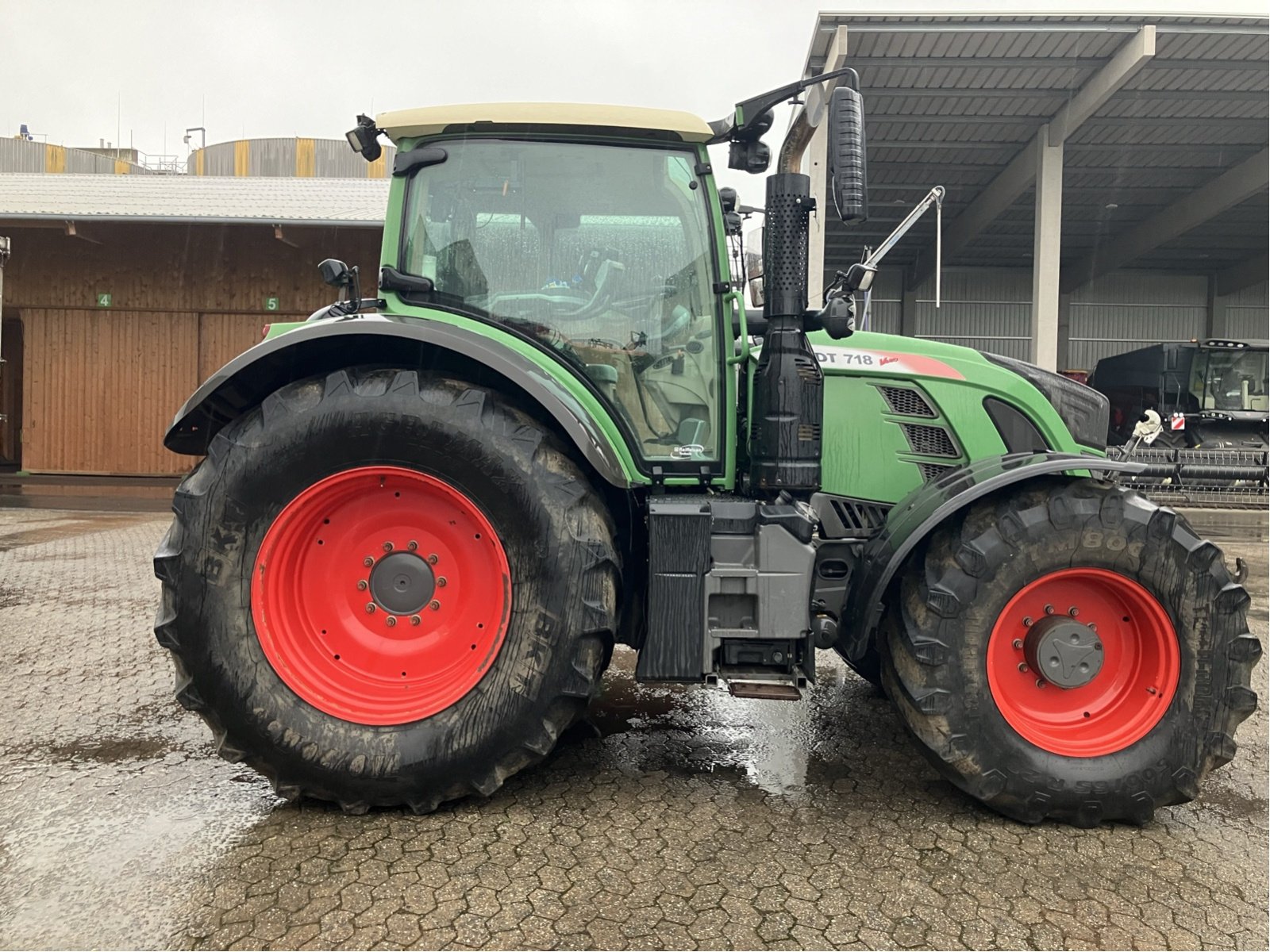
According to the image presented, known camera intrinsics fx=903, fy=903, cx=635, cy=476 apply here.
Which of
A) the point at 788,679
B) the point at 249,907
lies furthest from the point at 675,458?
Answer: the point at 249,907

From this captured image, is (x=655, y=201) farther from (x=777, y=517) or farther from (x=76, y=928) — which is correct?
(x=76, y=928)

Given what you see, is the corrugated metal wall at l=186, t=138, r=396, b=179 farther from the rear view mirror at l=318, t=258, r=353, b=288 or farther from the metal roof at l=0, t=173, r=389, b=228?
the rear view mirror at l=318, t=258, r=353, b=288

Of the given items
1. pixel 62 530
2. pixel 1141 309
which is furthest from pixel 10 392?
pixel 1141 309

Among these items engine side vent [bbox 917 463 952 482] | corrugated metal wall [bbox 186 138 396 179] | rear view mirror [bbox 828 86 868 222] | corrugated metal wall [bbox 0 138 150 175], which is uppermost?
corrugated metal wall [bbox 0 138 150 175]

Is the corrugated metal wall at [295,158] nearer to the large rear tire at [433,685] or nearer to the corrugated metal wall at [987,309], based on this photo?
the corrugated metal wall at [987,309]

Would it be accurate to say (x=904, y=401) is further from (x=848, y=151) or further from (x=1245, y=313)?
(x=1245, y=313)

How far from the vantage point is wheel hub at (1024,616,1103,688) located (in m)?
2.94

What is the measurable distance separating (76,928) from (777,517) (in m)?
2.25

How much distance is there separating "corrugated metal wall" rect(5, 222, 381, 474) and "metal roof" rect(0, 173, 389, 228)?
513 mm

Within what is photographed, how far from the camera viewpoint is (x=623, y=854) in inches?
104

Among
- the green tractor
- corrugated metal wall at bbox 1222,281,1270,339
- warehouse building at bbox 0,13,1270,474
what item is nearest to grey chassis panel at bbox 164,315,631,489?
the green tractor

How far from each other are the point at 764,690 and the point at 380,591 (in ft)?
4.28

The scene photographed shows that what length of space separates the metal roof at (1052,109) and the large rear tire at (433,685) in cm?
1276

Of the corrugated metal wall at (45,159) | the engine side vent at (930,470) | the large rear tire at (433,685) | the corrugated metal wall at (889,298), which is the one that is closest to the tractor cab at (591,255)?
the large rear tire at (433,685)
